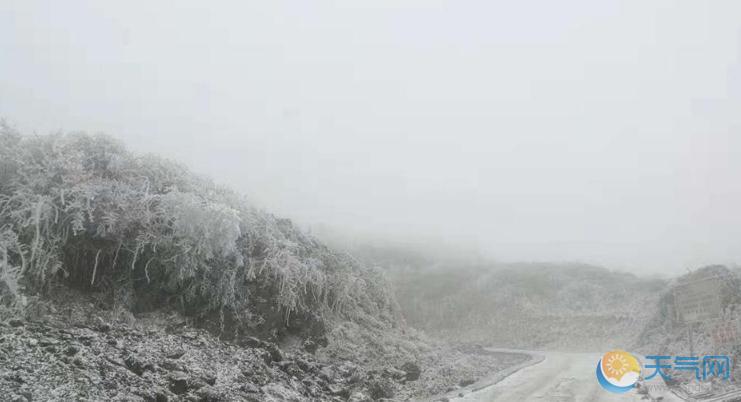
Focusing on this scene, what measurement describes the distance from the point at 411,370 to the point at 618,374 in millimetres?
6488

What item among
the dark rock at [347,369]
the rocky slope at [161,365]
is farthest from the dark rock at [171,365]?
the dark rock at [347,369]

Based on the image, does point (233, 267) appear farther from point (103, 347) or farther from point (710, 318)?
point (710, 318)

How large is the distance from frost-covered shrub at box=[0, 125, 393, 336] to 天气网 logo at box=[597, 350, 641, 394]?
8710 mm

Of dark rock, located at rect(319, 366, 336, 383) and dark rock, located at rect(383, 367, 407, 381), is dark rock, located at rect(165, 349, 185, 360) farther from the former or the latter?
dark rock, located at rect(383, 367, 407, 381)

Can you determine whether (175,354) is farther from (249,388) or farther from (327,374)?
(327,374)

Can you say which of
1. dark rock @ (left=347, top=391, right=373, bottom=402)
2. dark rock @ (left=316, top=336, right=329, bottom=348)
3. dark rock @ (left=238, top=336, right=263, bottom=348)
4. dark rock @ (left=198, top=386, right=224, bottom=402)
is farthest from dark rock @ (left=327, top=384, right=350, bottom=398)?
dark rock @ (left=198, top=386, right=224, bottom=402)

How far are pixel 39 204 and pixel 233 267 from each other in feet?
14.0

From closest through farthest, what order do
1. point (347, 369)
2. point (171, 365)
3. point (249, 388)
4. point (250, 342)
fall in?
point (171, 365), point (249, 388), point (250, 342), point (347, 369)

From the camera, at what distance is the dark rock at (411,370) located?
14000mm

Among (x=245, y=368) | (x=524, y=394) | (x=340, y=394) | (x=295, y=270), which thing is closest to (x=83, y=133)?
(x=295, y=270)

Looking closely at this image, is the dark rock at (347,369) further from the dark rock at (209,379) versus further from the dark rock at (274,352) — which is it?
the dark rock at (209,379)

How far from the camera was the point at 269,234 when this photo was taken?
43.9 feet

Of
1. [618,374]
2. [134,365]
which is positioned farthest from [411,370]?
[134,365]

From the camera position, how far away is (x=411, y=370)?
46.7 ft
